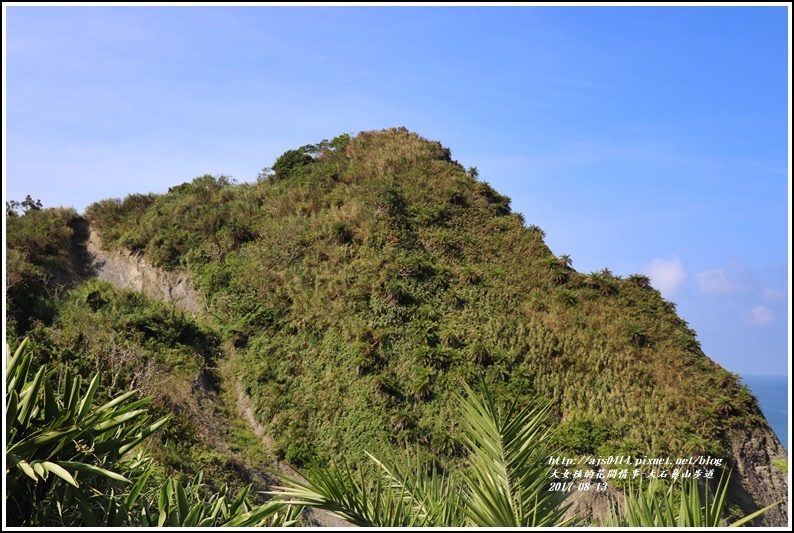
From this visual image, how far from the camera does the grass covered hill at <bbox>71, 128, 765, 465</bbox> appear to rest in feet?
55.5

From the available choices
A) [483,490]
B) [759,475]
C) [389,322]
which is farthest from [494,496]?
[389,322]

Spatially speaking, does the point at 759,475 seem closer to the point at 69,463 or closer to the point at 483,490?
the point at 483,490

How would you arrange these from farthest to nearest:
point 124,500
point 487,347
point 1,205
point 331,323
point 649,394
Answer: point 331,323
point 487,347
point 649,394
point 124,500
point 1,205

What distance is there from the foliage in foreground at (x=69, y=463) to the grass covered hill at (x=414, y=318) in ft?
38.1

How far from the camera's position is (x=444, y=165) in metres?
31.5

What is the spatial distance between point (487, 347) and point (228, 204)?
54.6 feet

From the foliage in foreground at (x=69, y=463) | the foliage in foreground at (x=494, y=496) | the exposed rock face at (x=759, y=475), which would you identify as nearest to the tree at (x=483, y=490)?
the foliage in foreground at (x=494, y=496)

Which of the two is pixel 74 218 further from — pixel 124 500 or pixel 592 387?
pixel 124 500

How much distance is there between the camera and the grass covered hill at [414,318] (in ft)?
55.5

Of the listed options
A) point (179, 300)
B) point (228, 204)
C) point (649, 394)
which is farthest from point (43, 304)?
point (649, 394)

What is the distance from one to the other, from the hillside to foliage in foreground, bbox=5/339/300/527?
27.5 ft

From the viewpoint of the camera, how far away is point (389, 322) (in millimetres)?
20734

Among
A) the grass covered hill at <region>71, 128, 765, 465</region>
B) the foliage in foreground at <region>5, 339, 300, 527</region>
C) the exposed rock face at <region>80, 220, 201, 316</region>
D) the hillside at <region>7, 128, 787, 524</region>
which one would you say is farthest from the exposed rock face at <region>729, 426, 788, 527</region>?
the exposed rock face at <region>80, 220, 201, 316</region>

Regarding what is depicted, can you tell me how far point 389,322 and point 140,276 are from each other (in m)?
13.0
